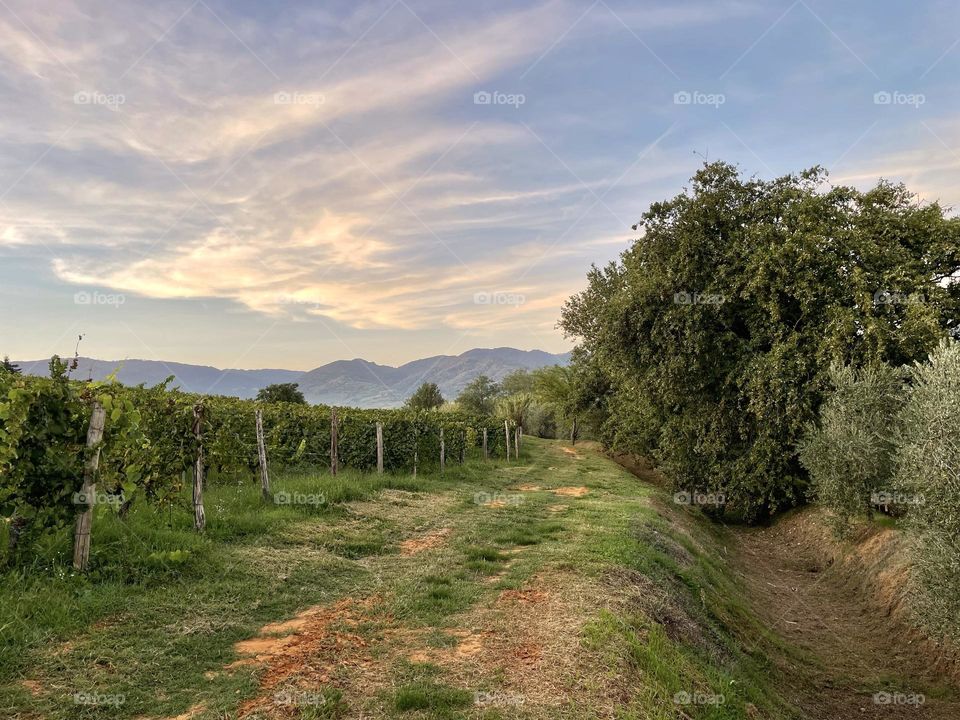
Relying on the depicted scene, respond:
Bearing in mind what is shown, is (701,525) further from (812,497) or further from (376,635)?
(376,635)

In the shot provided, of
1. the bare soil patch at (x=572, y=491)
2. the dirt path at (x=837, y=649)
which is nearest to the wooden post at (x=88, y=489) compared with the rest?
the dirt path at (x=837, y=649)

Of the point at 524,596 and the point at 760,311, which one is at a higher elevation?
the point at 760,311

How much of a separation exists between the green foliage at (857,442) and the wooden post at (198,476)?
18.9 metres

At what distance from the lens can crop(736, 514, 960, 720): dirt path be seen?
10.1 m

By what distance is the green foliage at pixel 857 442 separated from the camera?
16.7m

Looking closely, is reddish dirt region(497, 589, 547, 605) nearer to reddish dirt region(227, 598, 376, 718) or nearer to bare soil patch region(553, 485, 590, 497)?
reddish dirt region(227, 598, 376, 718)

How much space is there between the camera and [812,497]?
2222 centimetres

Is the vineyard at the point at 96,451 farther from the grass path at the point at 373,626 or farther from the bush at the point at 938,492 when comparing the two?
the bush at the point at 938,492

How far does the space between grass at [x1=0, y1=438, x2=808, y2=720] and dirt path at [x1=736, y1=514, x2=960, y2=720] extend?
1.15m

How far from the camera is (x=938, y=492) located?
10742 mm

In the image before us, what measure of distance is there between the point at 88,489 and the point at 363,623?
4652 mm

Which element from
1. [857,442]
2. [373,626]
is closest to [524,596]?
[373,626]

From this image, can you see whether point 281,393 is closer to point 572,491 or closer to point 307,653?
point 572,491

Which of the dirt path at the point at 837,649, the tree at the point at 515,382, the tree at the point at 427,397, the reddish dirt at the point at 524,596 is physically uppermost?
the tree at the point at 515,382
